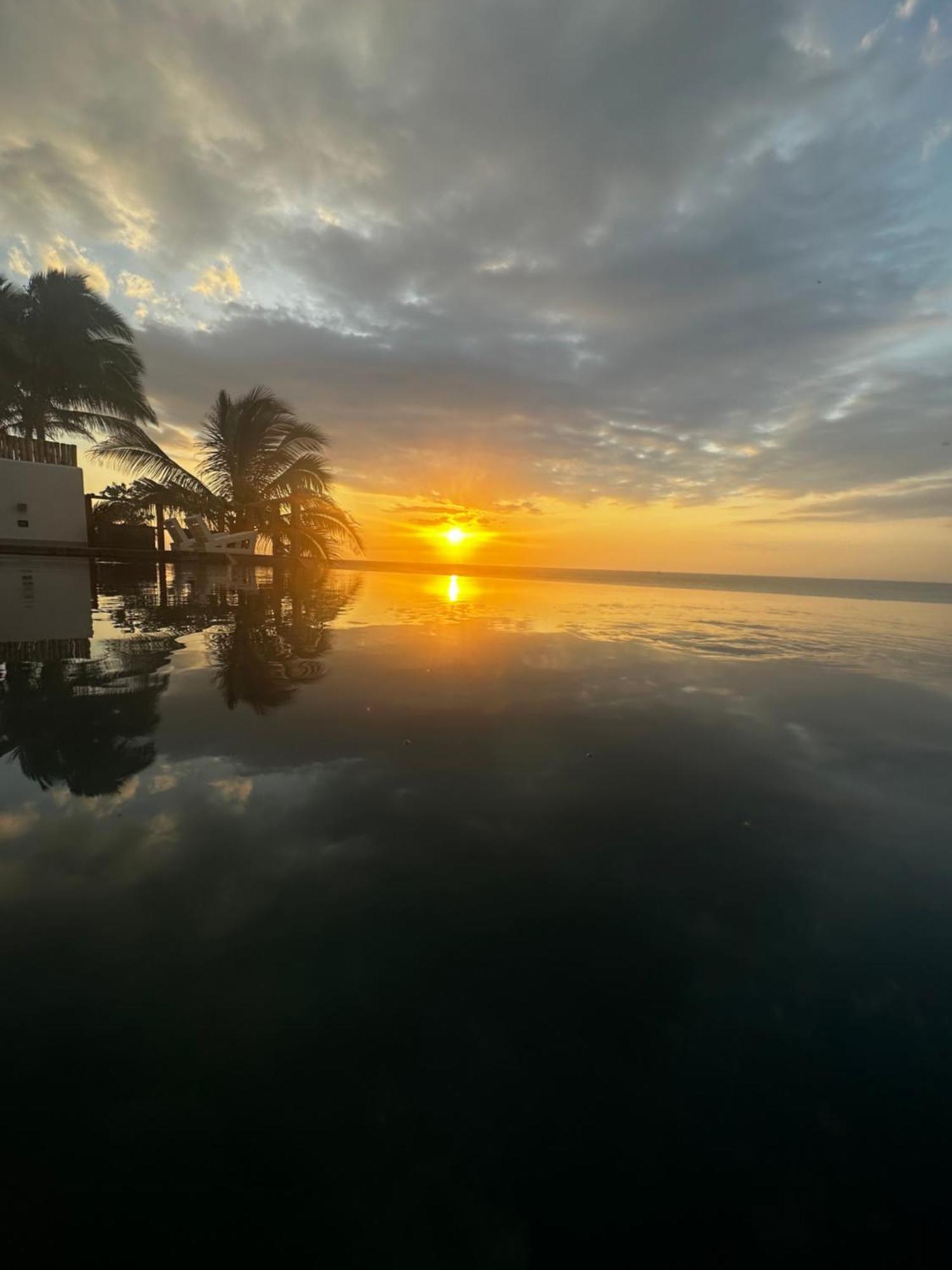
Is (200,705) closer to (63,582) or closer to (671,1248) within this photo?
(671,1248)

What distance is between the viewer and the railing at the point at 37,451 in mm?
19047

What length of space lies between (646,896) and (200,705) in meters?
3.68

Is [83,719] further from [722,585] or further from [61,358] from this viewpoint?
[722,585]

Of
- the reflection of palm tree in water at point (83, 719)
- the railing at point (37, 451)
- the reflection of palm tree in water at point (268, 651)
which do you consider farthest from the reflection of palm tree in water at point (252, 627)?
the railing at point (37, 451)

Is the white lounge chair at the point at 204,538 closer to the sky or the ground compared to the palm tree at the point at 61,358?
closer to the ground

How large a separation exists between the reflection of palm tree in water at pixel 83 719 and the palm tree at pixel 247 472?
58.4ft

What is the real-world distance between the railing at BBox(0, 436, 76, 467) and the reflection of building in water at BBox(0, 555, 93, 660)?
219 inches

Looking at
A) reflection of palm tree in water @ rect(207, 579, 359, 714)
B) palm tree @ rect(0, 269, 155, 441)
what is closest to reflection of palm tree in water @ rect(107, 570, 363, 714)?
reflection of palm tree in water @ rect(207, 579, 359, 714)

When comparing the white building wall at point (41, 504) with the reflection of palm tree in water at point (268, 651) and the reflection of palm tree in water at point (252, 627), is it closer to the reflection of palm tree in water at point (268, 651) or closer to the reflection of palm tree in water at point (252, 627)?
the reflection of palm tree in water at point (252, 627)

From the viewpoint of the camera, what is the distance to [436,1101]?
135 centimetres

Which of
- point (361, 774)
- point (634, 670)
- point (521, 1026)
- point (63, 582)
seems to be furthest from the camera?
point (63, 582)

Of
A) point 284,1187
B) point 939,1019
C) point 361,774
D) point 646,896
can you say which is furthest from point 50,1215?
point 939,1019

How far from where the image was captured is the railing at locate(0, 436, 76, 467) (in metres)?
19.0

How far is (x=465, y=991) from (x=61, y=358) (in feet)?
94.1
